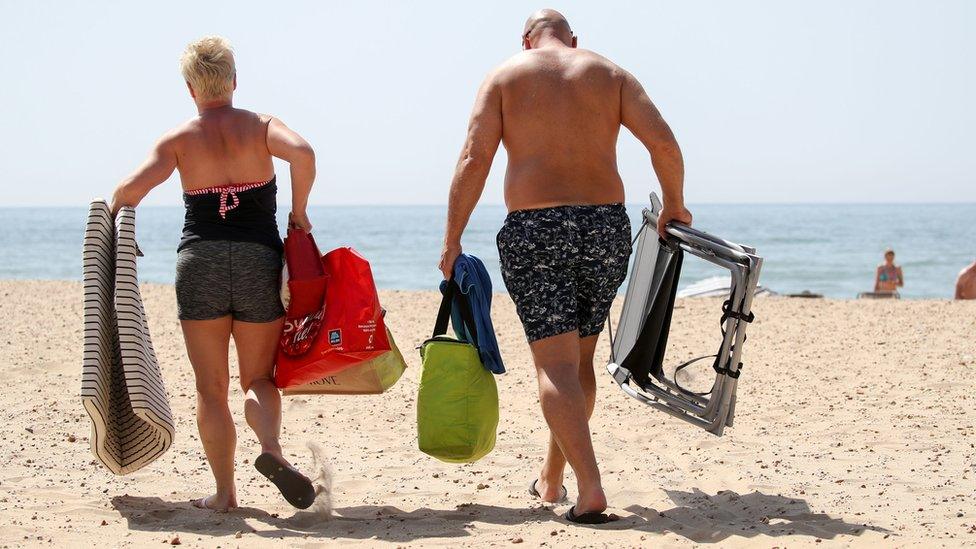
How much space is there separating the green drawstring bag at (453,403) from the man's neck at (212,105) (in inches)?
44.5

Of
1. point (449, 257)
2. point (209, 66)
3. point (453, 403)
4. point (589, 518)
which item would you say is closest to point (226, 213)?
point (209, 66)

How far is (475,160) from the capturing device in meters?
3.84

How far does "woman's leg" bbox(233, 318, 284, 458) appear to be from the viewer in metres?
3.98

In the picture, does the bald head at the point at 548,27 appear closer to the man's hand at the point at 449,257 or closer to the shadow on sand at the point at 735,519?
the man's hand at the point at 449,257

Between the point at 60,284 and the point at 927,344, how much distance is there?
8.71 metres

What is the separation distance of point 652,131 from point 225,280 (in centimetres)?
168

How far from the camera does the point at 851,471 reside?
4.52 m

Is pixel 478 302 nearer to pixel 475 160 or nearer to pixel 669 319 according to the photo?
pixel 475 160

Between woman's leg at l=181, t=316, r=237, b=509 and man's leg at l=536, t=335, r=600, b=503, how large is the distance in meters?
1.25

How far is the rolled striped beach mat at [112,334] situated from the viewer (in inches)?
154

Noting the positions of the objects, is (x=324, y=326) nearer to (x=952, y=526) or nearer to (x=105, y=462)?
(x=105, y=462)

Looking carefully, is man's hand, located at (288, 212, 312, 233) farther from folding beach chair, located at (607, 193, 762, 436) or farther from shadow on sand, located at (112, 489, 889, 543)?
folding beach chair, located at (607, 193, 762, 436)

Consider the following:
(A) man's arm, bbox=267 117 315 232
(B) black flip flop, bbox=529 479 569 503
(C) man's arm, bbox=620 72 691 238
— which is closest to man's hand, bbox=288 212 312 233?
(A) man's arm, bbox=267 117 315 232

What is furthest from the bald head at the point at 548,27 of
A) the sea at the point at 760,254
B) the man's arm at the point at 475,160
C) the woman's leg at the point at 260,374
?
the sea at the point at 760,254
